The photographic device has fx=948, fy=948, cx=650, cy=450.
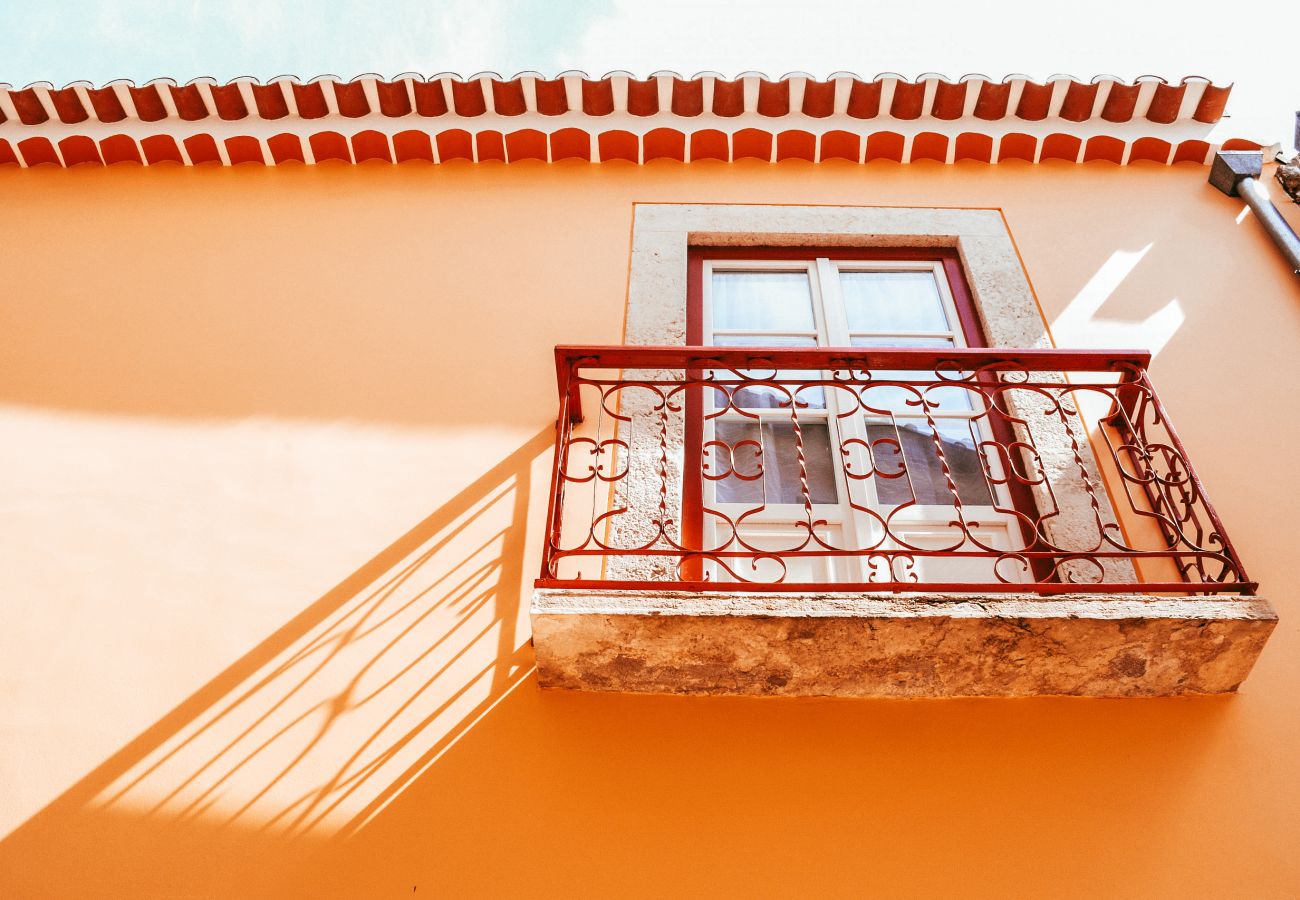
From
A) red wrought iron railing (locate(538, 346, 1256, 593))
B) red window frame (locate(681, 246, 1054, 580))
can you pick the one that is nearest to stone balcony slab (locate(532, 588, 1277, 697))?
red wrought iron railing (locate(538, 346, 1256, 593))

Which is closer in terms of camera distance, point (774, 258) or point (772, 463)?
point (772, 463)

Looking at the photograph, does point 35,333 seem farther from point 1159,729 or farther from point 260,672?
point 1159,729

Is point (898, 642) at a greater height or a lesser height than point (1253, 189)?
lesser

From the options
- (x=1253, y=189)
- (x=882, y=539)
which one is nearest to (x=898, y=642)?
(x=882, y=539)

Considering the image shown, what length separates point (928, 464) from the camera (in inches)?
148

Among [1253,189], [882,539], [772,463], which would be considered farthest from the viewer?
[1253,189]

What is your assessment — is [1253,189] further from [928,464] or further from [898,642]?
[898,642]

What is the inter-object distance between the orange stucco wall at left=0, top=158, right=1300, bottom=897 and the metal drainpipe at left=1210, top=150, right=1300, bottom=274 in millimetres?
114

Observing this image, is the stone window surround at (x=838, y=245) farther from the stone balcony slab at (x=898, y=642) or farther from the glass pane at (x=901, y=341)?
the stone balcony slab at (x=898, y=642)

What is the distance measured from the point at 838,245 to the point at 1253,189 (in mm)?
2055

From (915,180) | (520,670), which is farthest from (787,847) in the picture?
(915,180)

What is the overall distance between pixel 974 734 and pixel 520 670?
4.66 ft

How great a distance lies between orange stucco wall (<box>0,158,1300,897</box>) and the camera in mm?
2627

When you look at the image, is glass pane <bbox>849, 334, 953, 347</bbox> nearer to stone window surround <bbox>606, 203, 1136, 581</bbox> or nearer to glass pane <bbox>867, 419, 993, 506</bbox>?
stone window surround <bbox>606, 203, 1136, 581</bbox>
